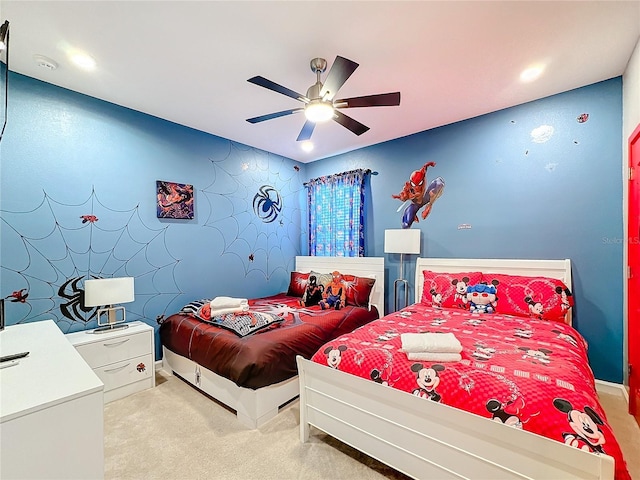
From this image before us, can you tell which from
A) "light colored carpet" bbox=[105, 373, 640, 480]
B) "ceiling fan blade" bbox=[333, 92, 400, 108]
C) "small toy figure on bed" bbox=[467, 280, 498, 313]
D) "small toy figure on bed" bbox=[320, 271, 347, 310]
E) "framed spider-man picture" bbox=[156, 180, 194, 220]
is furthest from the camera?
"small toy figure on bed" bbox=[320, 271, 347, 310]

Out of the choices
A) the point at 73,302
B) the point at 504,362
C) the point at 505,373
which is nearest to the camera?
the point at 505,373

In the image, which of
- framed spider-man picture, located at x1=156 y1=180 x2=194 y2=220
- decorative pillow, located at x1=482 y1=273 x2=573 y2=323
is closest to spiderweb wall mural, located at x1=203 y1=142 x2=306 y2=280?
framed spider-man picture, located at x1=156 y1=180 x2=194 y2=220

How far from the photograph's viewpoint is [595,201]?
8.33ft

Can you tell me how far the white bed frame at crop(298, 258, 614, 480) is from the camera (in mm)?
1096

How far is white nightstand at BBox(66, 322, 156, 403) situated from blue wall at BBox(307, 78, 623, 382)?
10.2ft

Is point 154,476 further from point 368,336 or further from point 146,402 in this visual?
point 368,336

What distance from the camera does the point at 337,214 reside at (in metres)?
4.33

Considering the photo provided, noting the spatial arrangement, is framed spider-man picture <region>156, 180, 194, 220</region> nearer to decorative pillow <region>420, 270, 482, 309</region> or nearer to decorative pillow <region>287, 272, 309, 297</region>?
decorative pillow <region>287, 272, 309, 297</region>

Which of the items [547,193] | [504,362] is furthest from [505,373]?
[547,193]

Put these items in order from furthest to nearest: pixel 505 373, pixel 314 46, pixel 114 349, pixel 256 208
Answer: pixel 256 208 < pixel 114 349 < pixel 314 46 < pixel 505 373

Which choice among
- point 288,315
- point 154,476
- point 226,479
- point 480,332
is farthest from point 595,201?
point 154,476

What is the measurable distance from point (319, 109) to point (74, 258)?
261 cm

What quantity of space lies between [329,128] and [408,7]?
5.91ft

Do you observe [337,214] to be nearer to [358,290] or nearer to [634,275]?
[358,290]
